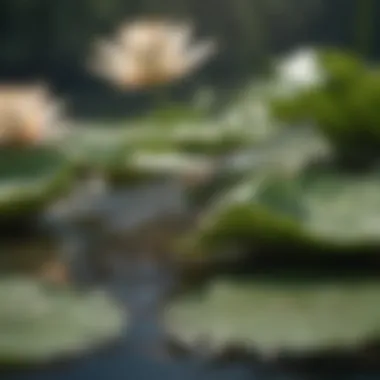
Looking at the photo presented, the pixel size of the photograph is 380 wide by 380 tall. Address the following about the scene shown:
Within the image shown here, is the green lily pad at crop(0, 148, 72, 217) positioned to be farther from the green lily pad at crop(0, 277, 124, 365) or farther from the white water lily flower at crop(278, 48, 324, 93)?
the white water lily flower at crop(278, 48, 324, 93)

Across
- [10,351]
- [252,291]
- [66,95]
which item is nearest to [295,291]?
[252,291]

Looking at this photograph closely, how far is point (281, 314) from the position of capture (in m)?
0.38

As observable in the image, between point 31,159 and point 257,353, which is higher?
point 31,159

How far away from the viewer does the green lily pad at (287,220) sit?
0.42 metres

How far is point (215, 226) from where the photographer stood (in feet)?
1.39

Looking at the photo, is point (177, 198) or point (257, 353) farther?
point (177, 198)

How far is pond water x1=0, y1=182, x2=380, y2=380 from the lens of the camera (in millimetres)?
348

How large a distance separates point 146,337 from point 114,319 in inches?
0.7

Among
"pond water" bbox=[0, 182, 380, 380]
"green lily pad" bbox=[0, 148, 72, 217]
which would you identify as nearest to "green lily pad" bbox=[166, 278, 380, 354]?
"pond water" bbox=[0, 182, 380, 380]

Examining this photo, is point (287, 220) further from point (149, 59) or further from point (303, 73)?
point (149, 59)

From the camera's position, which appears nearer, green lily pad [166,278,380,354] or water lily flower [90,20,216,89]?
green lily pad [166,278,380,354]

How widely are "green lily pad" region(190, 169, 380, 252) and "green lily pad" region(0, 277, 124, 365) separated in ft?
0.23

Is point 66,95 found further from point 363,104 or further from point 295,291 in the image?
point 295,291

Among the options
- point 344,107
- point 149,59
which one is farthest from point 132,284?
point 149,59
